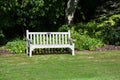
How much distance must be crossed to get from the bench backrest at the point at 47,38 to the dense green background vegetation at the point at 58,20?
744 mm

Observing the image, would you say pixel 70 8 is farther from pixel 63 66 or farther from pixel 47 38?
pixel 63 66

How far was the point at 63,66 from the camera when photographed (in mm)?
12625

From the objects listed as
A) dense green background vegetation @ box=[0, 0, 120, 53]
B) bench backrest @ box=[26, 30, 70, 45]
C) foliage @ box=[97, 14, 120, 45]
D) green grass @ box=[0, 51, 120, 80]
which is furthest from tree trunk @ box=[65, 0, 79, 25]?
green grass @ box=[0, 51, 120, 80]

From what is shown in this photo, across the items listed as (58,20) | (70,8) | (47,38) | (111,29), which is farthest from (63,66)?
(58,20)

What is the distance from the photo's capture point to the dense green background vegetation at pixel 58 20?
58.2 ft

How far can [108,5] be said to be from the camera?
22703 millimetres

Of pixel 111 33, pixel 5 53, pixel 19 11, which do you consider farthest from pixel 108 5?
pixel 5 53

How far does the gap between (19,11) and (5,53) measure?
3110mm

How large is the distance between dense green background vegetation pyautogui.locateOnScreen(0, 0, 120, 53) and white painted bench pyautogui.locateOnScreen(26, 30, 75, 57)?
75cm

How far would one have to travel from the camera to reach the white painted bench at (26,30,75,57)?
15.4m

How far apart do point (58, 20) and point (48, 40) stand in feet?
15.7

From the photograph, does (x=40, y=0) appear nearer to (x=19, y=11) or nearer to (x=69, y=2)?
(x=19, y=11)

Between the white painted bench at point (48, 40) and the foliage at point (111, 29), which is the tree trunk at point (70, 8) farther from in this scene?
the white painted bench at point (48, 40)

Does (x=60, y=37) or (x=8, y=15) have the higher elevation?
(x=8, y=15)
